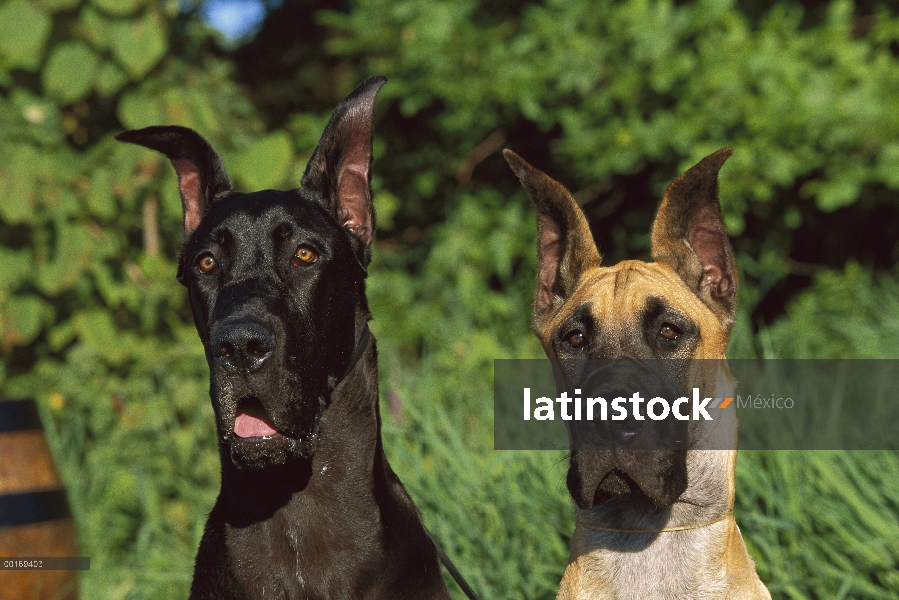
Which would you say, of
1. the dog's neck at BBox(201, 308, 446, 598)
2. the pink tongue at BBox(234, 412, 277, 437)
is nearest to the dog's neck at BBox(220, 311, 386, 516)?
the dog's neck at BBox(201, 308, 446, 598)

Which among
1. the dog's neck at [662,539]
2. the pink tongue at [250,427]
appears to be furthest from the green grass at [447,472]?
the pink tongue at [250,427]

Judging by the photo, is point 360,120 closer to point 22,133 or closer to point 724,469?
point 724,469

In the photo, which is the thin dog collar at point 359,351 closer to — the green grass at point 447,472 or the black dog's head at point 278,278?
the black dog's head at point 278,278

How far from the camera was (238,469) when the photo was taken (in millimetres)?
2807

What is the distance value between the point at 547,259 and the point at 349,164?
0.67 meters

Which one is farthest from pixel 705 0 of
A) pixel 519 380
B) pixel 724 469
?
pixel 724 469

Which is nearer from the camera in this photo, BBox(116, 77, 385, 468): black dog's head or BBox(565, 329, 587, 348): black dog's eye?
BBox(116, 77, 385, 468): black dog's head

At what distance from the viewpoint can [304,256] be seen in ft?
9.16

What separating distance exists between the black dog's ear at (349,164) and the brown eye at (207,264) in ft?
1.27

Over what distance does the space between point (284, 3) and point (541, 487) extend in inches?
245

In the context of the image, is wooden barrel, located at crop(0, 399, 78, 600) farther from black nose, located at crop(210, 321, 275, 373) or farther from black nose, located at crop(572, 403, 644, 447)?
black nose, located at crop(572, 403, 644, 447)

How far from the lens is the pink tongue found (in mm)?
2621

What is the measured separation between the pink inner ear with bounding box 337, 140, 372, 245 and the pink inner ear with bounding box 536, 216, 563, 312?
0.52 meters

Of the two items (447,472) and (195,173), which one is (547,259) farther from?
(447,472)
